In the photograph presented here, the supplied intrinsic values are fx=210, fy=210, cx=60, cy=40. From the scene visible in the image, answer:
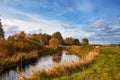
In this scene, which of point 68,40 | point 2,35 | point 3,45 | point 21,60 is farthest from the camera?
point 68,40

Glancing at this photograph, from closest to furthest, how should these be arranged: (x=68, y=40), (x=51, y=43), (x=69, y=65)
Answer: (x=69, y=65) → (x=51, y=43) → (x=68, y=40)

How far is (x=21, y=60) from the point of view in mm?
36719

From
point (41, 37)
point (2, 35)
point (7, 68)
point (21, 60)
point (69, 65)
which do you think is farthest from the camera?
point (41, 37)

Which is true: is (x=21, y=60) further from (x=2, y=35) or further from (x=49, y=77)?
(x=2, y=35)

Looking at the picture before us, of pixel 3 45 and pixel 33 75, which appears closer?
pixel 33 75

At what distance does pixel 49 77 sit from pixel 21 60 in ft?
70.1

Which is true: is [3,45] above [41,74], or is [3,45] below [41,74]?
above

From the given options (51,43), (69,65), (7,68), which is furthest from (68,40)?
(69,65)

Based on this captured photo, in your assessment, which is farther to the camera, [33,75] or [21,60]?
[21,60]

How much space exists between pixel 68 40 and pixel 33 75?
130m

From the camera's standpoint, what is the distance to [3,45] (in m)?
42.9

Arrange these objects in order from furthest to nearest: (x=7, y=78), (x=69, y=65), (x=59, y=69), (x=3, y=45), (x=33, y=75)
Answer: (x=3, y=45) → (x=7, y=78) → (x=69, y=65) → (x=59, y=69) → (x=33, y=75)

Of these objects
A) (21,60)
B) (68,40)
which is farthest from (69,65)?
(68,40)

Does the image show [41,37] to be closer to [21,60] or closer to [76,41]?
[76,41]
